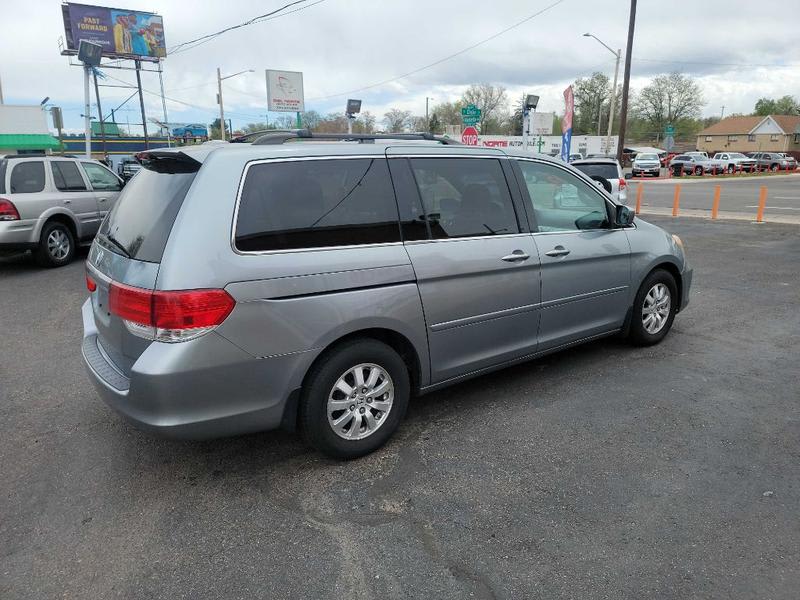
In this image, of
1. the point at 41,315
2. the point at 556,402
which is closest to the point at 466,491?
the point at 556,402

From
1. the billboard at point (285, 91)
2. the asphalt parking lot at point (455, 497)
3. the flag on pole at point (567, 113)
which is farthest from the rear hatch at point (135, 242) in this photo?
the billboard at point (285, 91)

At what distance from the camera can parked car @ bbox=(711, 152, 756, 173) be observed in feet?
142

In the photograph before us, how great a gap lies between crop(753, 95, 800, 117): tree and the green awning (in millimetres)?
106348

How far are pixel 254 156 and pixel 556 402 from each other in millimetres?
2666

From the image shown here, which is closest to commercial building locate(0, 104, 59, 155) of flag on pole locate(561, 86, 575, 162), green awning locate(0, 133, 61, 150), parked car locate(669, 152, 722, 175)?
green awning locate(0, 133, 61, 150)

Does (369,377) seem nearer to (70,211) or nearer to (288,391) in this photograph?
(288,391)

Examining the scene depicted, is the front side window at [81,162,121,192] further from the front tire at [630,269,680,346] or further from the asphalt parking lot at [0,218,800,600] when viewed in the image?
the front tire at [630,269,680,346]

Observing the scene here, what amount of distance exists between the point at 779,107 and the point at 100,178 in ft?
386

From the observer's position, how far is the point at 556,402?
164 inches

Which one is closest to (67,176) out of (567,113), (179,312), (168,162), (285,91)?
(168,162)

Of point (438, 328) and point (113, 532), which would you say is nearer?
point (113, 532)

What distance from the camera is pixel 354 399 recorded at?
332cm

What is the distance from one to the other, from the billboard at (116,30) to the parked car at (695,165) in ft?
139

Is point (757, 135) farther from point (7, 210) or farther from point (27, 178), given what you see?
point (7, 210)
